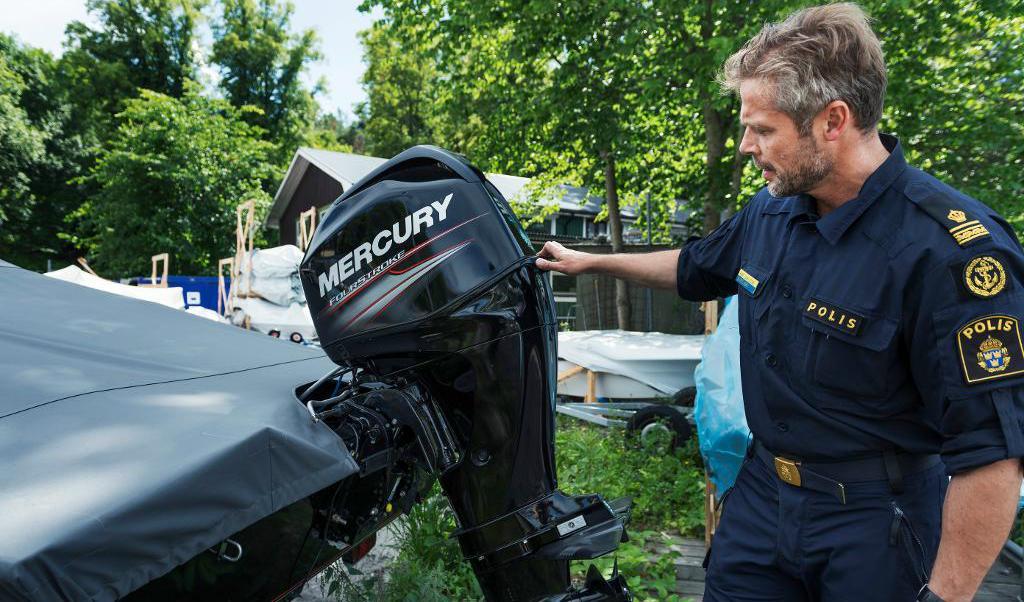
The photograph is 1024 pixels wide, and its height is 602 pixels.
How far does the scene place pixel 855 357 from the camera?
1240 millimetres

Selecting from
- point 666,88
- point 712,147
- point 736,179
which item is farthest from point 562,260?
point 712,147

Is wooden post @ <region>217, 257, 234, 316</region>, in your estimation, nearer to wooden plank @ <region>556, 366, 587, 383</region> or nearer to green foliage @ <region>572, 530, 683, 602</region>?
wooden plank @ <region>556, 366, 587, 383</region>

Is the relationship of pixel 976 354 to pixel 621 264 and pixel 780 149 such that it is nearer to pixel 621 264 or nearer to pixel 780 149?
pixel 780 149

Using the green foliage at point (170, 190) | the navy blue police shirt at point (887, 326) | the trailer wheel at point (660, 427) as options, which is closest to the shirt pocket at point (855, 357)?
the navy blue police shirt at point (887, 326)

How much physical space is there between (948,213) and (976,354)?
262mm

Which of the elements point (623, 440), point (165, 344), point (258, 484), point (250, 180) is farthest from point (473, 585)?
point (250, 180)

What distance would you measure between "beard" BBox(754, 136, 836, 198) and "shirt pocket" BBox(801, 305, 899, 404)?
255mm

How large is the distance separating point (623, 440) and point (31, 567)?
4.78 metres

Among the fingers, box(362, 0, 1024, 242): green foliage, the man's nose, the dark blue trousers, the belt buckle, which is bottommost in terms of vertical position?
the dark blue trousers

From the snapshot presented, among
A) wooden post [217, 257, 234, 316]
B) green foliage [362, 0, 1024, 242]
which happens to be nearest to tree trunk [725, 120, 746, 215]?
green foliage [362, 0, 1024, 242]

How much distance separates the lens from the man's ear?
1.24m

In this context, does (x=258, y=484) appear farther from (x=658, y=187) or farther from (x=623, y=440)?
(x=658, y=187)

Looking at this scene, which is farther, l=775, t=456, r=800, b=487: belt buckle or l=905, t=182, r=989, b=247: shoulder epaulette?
l=775, t=456, r=800, b=487: belt buckle

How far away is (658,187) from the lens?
1100cm
